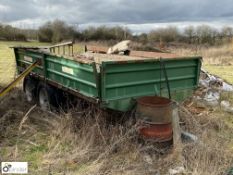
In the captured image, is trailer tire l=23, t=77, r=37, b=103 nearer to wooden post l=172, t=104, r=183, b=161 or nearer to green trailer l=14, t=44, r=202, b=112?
green trailer l=14, t=44, r=202, b=112

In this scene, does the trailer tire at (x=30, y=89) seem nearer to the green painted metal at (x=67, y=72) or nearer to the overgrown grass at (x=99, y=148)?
the green painted metal at (x=67, y=72)

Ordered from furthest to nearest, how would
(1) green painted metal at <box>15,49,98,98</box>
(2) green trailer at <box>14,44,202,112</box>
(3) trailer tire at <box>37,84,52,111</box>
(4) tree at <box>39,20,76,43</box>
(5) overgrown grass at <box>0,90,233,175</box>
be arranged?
(4) tree at <box>39,20,76,43</box>
(3) trailer tire at <box>37,84,52,111</box>
(1) green painted metal at <box>15,49,98,98</box>
(2) green trailer at <box>14,44,202,112</box>
(5) overgrown grass at <box>0,90,233,175</box>

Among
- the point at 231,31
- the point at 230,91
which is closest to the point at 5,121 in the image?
the point at 230,91

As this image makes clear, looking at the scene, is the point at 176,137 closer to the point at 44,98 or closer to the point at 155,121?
the point at 155,121

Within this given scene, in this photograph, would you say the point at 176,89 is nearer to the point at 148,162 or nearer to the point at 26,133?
the point at 148,162

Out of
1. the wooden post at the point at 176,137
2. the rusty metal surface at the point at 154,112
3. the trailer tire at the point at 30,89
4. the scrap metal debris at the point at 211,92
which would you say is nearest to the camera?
the wooden post at the point at 176,137

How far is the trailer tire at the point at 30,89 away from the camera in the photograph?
25.1ft

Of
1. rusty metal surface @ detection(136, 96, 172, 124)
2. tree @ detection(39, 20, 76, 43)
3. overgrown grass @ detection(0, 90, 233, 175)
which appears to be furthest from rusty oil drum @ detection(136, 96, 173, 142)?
tree @ detection(39, 20, 76, 43)

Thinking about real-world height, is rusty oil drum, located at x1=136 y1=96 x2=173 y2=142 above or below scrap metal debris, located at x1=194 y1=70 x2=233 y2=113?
above

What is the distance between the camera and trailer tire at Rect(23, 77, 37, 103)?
7.64 meters

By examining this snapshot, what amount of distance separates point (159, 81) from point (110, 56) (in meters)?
1.99

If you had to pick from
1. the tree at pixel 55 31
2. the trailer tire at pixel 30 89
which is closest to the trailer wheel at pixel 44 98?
the trailer tire at pixel 30 89

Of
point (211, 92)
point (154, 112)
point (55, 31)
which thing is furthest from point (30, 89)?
point (55, 31)

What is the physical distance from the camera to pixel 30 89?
7.73m
